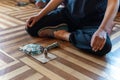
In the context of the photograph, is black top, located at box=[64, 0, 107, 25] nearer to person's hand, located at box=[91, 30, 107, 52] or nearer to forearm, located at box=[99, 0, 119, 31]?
A: forearm, located at box=[99, 0, 119, 31]

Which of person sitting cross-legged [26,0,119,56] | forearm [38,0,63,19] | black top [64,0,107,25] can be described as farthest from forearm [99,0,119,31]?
forearm [38,0,63,19]

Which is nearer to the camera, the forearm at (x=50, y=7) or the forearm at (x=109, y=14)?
the forearm at (x=109, y=14)

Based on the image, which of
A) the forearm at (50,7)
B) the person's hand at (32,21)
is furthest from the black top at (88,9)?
the person's hand at (32,21)

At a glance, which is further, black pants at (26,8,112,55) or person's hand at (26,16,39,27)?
person's hand at (26,16,39,27)

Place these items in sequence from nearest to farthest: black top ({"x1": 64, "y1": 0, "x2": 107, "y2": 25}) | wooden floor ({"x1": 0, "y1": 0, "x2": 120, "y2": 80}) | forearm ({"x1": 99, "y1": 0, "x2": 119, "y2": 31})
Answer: wooden floor ({"x1": 0, "y1": 0, "x2": 120, "y2": 80}) < forearm ({"x1": 99, "y1": 0, "x2": 119, "y2": 31}) < black top ({"x1": 64, "y1": 0, "x2": 107, "y2": 25})

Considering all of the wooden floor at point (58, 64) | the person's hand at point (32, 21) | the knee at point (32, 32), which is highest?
the person's hand at point (32, 21)

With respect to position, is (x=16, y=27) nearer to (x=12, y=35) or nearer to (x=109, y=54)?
(x=12, y=35)

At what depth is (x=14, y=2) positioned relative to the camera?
2.58 m

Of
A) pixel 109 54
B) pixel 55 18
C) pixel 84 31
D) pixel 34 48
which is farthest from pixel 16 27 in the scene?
pixel 109 54

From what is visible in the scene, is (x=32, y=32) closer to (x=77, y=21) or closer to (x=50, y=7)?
(x=50, y=7)

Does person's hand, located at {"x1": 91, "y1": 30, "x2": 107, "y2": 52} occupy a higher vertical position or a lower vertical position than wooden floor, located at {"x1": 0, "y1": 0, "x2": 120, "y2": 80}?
higher

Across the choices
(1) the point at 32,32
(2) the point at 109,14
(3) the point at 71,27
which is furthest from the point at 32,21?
(2) the point at 109,14

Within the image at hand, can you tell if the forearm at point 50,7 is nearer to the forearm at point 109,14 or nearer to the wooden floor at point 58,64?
the wooden floor at point 58,64

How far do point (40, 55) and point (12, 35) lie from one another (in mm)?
397
